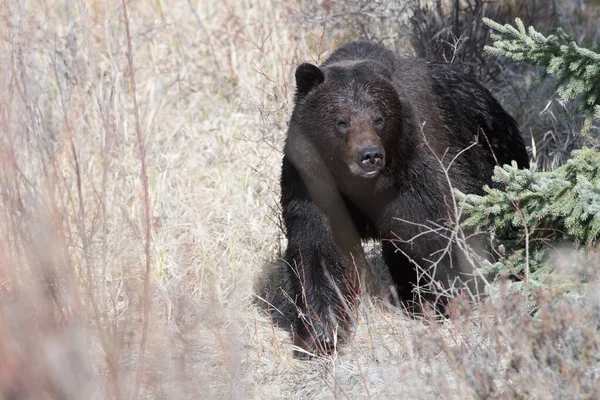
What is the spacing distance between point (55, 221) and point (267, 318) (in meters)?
2.89

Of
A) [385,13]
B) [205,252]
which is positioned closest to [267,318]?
[205,252]

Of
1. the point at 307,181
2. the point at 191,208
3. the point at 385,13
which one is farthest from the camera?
the point at 385,13

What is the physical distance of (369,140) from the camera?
5.01 meters

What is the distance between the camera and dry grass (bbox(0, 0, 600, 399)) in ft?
11.3

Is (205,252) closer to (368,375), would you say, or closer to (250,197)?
(250,197)

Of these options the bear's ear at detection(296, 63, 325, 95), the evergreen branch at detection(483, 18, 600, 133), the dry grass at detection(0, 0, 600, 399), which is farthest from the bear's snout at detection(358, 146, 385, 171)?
the dry grass at detection(0, 0, 600, 399)

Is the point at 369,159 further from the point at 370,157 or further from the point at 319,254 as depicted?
the point at 319,254

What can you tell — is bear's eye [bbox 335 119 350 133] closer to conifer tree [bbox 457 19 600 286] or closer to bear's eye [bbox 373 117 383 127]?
bear's eye [bbox 373 117 383 127]

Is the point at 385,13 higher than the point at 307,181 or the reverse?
higher

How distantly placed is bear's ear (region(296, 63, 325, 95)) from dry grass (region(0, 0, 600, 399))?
3.26 feet

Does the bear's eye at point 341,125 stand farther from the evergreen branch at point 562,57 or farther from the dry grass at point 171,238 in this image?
the dry grass at point 171,238

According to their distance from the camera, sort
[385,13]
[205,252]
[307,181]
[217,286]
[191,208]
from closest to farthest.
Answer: [307,181] < [217,286] < [205,252] < [191,208] < [385,13]

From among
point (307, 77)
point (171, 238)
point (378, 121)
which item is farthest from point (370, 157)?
point (171, 238)

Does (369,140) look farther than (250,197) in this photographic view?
No
